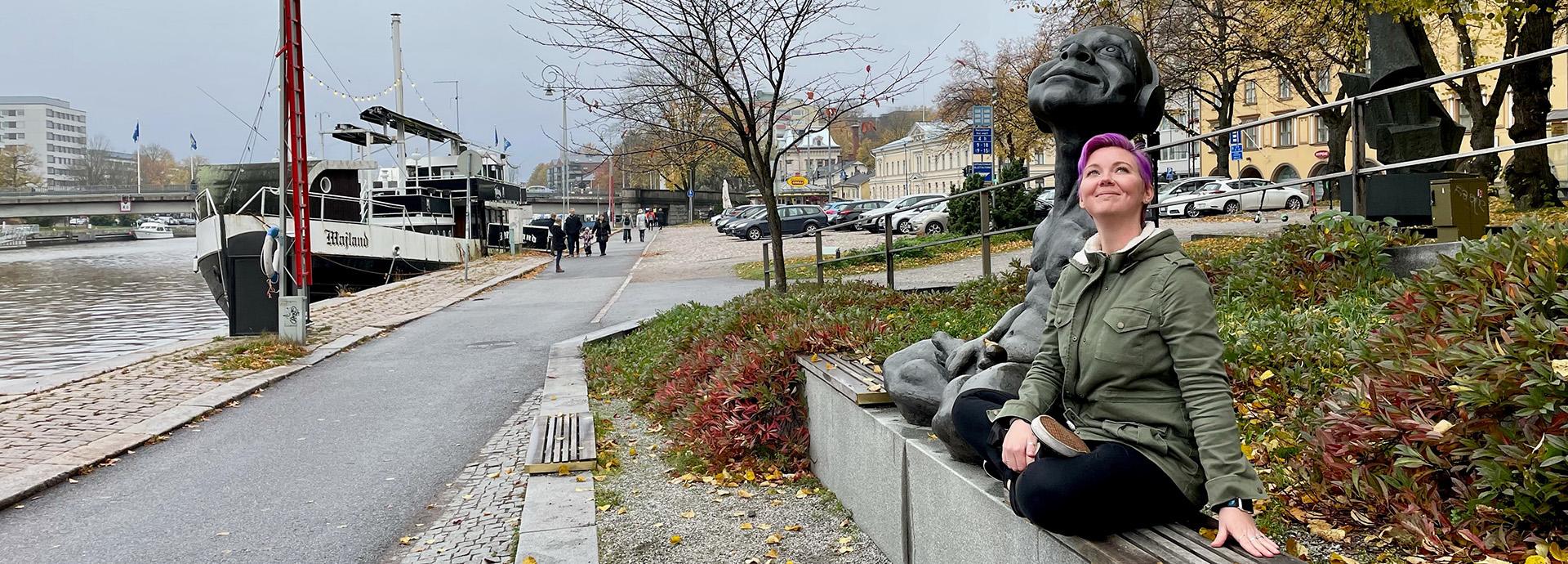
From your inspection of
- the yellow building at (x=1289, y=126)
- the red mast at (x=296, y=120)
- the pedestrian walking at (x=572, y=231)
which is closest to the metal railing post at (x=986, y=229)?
the red mast at (x=296, y=120)

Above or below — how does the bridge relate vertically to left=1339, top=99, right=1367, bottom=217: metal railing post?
above

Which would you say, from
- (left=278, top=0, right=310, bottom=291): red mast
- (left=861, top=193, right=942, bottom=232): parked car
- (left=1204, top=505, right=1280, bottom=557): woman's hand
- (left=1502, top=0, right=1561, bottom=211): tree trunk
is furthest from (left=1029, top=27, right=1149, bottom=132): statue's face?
(left=861, top=193, right=942, bottom=232): parked car

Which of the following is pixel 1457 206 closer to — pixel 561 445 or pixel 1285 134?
pixel 561 445

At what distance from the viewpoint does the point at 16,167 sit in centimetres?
10219

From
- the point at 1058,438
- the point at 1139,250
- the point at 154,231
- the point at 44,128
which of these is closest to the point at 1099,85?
the point at 1139,250

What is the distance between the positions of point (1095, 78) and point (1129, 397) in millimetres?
1813

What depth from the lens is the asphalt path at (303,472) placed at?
566cm

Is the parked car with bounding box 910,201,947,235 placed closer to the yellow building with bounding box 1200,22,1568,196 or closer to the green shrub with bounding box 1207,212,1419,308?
the yellow building with bounding box 1200,22,1568,196

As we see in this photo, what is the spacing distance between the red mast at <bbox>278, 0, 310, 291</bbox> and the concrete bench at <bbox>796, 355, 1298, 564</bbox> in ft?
32.8

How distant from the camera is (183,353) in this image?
45.1ft

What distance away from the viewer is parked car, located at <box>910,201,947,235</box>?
35438mm

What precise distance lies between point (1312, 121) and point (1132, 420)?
61950 millimetres

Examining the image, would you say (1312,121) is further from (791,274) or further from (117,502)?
(117,502)

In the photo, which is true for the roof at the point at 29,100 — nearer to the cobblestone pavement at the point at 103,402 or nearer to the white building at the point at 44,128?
the white building at the point at 44,128
